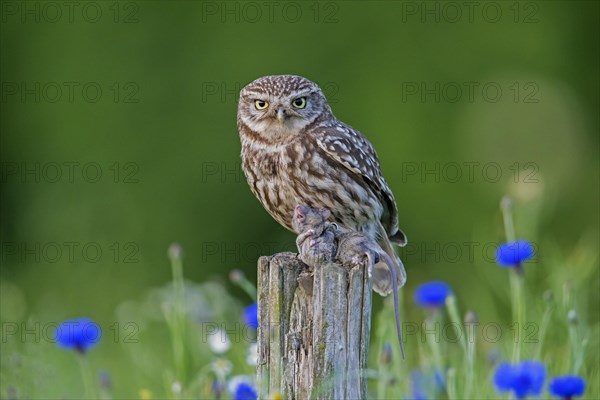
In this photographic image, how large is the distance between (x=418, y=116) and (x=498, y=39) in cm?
90

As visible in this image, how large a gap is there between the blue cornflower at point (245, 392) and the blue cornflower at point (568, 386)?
1150 mm

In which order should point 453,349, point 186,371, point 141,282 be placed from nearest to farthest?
point 186,371, point 453,349, point 141,282

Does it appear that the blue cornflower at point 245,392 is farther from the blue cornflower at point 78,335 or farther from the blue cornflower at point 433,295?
the blue cornflower at point 433,295

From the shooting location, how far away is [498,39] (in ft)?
31.8

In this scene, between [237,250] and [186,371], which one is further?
[237,250]

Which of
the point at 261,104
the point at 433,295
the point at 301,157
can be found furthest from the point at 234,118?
the point at 433,295

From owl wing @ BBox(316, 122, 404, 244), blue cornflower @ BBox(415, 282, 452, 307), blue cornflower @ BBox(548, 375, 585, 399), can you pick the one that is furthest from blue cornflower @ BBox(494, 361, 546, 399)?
owl wing @ BBox(316, 122, 404, 244)

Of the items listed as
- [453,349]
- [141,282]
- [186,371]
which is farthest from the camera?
[141,282]

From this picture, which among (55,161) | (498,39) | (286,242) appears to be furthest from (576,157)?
A: (55,161)

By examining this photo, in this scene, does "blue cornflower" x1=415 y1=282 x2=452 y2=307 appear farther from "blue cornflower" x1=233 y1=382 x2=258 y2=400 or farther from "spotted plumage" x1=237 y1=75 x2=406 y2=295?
"blue cornflower" x1=233 y1=382 x2=258 y2=400

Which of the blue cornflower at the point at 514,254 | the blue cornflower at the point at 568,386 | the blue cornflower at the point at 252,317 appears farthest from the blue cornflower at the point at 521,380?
the blue cornflower at the point at 252,317

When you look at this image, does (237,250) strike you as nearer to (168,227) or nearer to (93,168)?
(168,227)

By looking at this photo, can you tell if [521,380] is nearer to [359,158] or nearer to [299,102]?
[359,158]

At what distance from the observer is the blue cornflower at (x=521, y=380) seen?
4195mm
